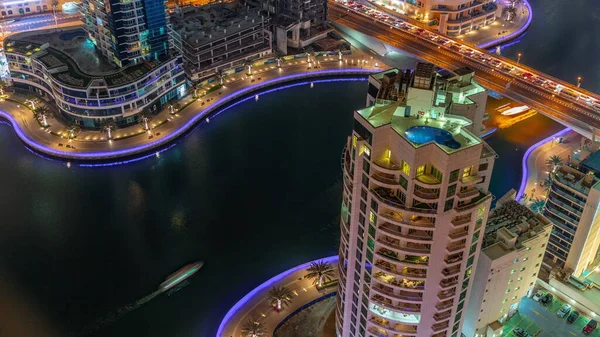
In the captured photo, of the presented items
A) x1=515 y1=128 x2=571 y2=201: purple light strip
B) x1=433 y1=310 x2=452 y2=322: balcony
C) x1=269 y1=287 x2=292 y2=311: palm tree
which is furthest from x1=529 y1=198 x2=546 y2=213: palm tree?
x1=269 y1=287 x2=292 y2=311: palm tree

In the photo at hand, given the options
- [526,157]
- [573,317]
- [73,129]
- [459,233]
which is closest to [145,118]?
[73,129]

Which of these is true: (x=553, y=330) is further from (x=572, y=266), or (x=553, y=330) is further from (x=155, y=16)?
(x=155, y=16)

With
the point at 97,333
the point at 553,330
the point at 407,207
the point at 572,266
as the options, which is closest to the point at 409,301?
the point at 407,207

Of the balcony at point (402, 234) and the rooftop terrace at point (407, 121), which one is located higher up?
the rooftop terrace at point (407, 121)

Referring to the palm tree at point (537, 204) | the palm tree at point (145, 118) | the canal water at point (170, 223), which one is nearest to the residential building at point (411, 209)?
the canal water at point (170, 223)

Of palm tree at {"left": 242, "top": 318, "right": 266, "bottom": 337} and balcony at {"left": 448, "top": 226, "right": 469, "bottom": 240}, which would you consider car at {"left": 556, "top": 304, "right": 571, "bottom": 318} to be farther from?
palm tree at {"left": 242, "top": 318, "right": 266, "bottom": 337}

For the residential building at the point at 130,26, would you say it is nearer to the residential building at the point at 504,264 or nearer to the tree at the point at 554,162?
the tree at the point at 554,162

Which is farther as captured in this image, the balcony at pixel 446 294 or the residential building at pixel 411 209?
the balcony at pixel 446 294

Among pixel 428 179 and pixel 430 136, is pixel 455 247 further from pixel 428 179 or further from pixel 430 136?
pixel 430 136
